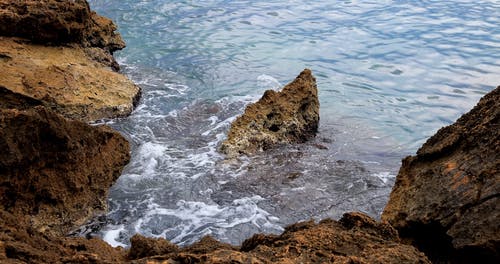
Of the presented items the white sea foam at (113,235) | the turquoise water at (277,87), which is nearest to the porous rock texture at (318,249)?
the white sea foam at (113,235)

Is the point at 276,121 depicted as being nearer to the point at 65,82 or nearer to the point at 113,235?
the point at 113,235

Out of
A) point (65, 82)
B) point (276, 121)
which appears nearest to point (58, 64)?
point (65, 82)

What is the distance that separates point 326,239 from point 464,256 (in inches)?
41.0

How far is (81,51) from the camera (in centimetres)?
984

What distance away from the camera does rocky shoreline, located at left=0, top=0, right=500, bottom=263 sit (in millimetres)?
3018

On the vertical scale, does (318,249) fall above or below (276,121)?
above

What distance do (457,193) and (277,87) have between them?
810 centimetres

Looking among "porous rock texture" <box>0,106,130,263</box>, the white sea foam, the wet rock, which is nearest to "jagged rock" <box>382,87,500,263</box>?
the wet rock

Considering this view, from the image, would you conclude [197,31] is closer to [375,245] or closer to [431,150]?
[431,150]

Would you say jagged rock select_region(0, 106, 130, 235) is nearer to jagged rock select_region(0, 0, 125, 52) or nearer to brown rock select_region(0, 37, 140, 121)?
brown rock select_region(0, 37, 140, 121)

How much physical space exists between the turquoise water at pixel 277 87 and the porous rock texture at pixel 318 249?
2354 millimetres

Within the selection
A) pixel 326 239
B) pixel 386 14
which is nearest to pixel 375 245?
pixel 326 239

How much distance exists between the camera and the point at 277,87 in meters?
11.6

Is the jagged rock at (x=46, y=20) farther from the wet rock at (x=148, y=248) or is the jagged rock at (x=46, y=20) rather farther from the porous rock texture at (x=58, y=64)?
the wet rock at (x=148, y=248)
